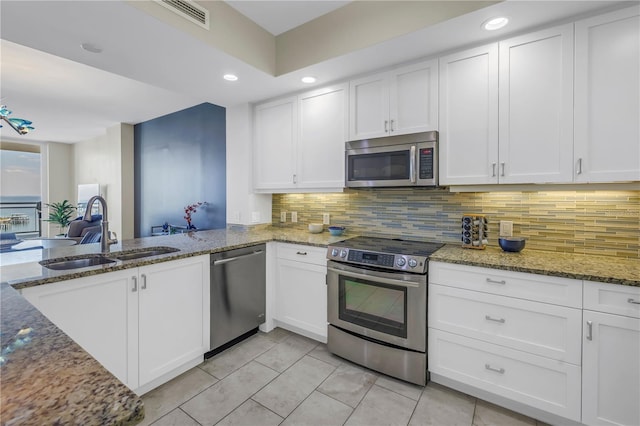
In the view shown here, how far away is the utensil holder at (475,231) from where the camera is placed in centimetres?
220

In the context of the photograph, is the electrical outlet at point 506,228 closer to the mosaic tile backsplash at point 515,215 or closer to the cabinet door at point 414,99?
the mosaic tile backsplash at point 515,215

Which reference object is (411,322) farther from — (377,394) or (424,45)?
(424,45)

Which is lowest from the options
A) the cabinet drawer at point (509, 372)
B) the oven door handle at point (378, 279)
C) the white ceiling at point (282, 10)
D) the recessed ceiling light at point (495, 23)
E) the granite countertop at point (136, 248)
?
the cabinet drawer at point (509, 372)

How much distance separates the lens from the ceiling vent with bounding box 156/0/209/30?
1769mm

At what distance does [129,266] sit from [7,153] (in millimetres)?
8380

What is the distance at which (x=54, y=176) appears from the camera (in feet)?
24.2

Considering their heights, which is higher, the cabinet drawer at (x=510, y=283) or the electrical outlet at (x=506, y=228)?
the electrical outlet at (x=506, y=228)

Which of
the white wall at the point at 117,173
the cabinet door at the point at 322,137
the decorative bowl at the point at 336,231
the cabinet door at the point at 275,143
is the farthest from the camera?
the white wall at the point at 117,173

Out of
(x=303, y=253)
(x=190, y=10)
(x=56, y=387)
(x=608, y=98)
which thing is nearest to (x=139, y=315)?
(x=303, y=253)

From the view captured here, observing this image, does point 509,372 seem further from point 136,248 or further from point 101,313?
point 136,248

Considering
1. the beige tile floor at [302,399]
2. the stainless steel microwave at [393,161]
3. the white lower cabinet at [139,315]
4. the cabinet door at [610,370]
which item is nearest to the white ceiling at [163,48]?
the stainless steel microwave at [393,161]

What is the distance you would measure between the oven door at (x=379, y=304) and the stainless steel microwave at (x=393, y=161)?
73cm

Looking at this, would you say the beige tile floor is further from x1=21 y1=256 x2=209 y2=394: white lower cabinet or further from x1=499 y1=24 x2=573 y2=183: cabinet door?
x1=499 y1=24 x2=573 y2=183: cabinet door

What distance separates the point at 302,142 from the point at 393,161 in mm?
1017
